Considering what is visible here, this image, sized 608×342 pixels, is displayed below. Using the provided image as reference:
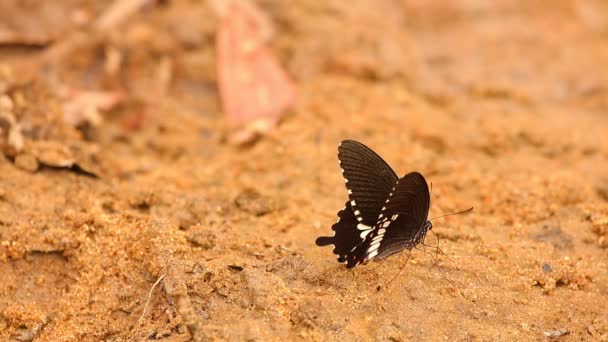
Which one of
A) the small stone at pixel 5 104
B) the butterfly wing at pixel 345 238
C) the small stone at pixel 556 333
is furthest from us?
the small stone at pixel 5 104

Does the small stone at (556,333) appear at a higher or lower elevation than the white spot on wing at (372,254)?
lower

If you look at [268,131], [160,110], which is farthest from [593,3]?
[160,110]

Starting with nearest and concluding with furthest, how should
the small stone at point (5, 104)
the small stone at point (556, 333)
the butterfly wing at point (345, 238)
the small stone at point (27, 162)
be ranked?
the small stone at point (556, 333), the butterfly wing at point (345, 238), the small stone at point (27, 162), the small stone at point (5, 104)

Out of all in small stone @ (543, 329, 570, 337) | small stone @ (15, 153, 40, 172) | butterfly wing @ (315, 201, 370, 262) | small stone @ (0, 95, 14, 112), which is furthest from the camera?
small stone @ (0, 95, 14, 112)

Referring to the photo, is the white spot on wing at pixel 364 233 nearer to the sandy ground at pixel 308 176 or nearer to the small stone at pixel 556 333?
the sandy ground at pixel 308 176

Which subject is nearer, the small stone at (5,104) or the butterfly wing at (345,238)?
the butterfly wing at (345,238)

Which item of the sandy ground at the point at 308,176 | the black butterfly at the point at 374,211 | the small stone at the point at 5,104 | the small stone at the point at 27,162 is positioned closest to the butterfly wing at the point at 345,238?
the black butterfly at the point at 374,211

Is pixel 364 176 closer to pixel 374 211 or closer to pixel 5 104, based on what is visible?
pixel 374 211

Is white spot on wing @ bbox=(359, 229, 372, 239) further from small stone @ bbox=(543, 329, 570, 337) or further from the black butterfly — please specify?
small stone @ bbox=(543, 329, 570, 337)

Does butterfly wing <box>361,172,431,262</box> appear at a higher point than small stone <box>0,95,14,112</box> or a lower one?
lower

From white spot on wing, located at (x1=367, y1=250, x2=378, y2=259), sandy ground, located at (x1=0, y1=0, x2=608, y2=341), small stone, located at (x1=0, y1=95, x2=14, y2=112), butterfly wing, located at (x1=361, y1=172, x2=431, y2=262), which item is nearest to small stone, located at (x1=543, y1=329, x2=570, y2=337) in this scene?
sandy ground, located at (x1=0, y1=0, x2=608, y2=341)
